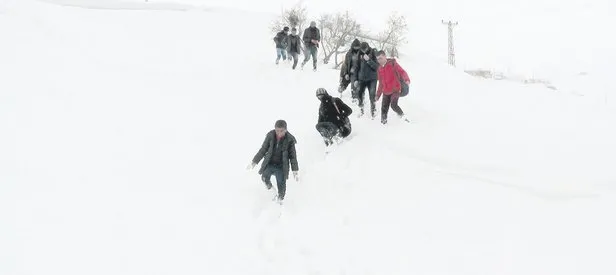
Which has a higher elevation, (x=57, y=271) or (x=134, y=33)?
(x=134, y=33)

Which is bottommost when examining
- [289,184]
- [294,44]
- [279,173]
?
[289,184]

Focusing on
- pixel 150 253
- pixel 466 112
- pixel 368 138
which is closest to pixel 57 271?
pixel 150 253

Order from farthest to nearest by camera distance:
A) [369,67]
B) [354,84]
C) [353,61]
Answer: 1. [354,84]
2. [353,61]
3. [369,67]

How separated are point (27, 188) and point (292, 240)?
13.7 ft

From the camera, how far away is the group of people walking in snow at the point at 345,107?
25.1ft

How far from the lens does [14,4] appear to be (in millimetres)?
19734

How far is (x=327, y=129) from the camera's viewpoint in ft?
31.2

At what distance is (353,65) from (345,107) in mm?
1782

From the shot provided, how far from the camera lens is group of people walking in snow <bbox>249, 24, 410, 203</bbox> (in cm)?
764

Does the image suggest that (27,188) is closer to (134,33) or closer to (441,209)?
(441,209)

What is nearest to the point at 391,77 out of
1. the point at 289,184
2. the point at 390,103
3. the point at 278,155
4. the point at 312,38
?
the point at 390,103

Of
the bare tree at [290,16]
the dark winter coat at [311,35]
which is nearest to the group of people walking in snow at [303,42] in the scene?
the dark winter coat at [311,35]

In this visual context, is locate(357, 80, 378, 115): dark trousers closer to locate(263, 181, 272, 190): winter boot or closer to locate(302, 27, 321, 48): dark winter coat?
locate(263, 181, 272, 190): winter boot

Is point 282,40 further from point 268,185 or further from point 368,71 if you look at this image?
point 268,185
